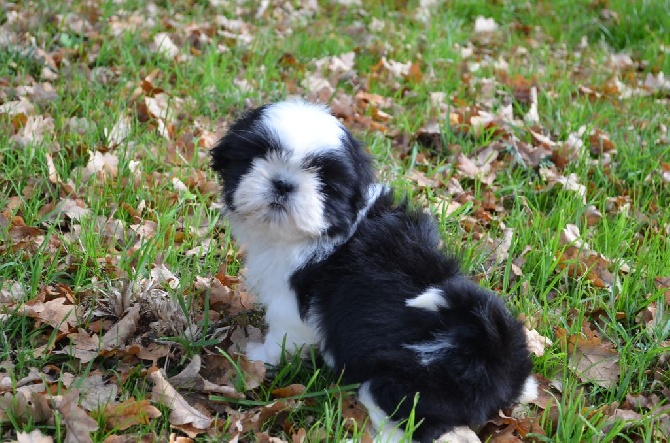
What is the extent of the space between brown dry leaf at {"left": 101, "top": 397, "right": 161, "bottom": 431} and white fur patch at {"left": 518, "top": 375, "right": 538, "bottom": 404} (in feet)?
4.67

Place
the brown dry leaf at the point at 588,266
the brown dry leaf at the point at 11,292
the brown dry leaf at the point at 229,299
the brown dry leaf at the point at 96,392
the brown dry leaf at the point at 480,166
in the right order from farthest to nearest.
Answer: the brown dry leaf at the point at 480,166 → the brown dry leaf at the point at 588,266 → the brown dry leaf at the point at 229,299 → the brown dry leaf at the point at 11,292 → the brown dry leaf at the point at 96,392

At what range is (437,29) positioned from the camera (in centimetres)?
764

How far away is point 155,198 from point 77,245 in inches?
25.6

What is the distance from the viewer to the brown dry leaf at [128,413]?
2682mm

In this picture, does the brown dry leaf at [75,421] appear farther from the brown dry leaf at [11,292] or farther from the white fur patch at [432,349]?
the white fur patch at [432,349]

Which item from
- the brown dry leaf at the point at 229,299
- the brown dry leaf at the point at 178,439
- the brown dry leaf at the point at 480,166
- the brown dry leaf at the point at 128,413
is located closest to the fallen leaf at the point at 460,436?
the brown dry leaf at the point at 178,439

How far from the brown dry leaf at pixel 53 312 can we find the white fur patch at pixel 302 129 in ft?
4.00

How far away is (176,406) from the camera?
2818 mm

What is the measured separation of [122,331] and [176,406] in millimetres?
615

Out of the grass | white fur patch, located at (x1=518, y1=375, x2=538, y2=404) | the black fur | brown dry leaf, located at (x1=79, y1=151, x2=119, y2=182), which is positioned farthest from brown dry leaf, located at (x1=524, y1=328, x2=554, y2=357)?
brown dry leaf, located at (x1=79, y1=151, x2=119, y2=182)

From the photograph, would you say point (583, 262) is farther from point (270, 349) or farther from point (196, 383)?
point (196, 383)

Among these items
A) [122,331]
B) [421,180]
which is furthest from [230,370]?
[421,180]

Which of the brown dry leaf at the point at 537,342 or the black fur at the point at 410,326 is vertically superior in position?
the black fur at the point at 410,326

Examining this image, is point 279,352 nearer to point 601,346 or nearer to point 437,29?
point 601,346
